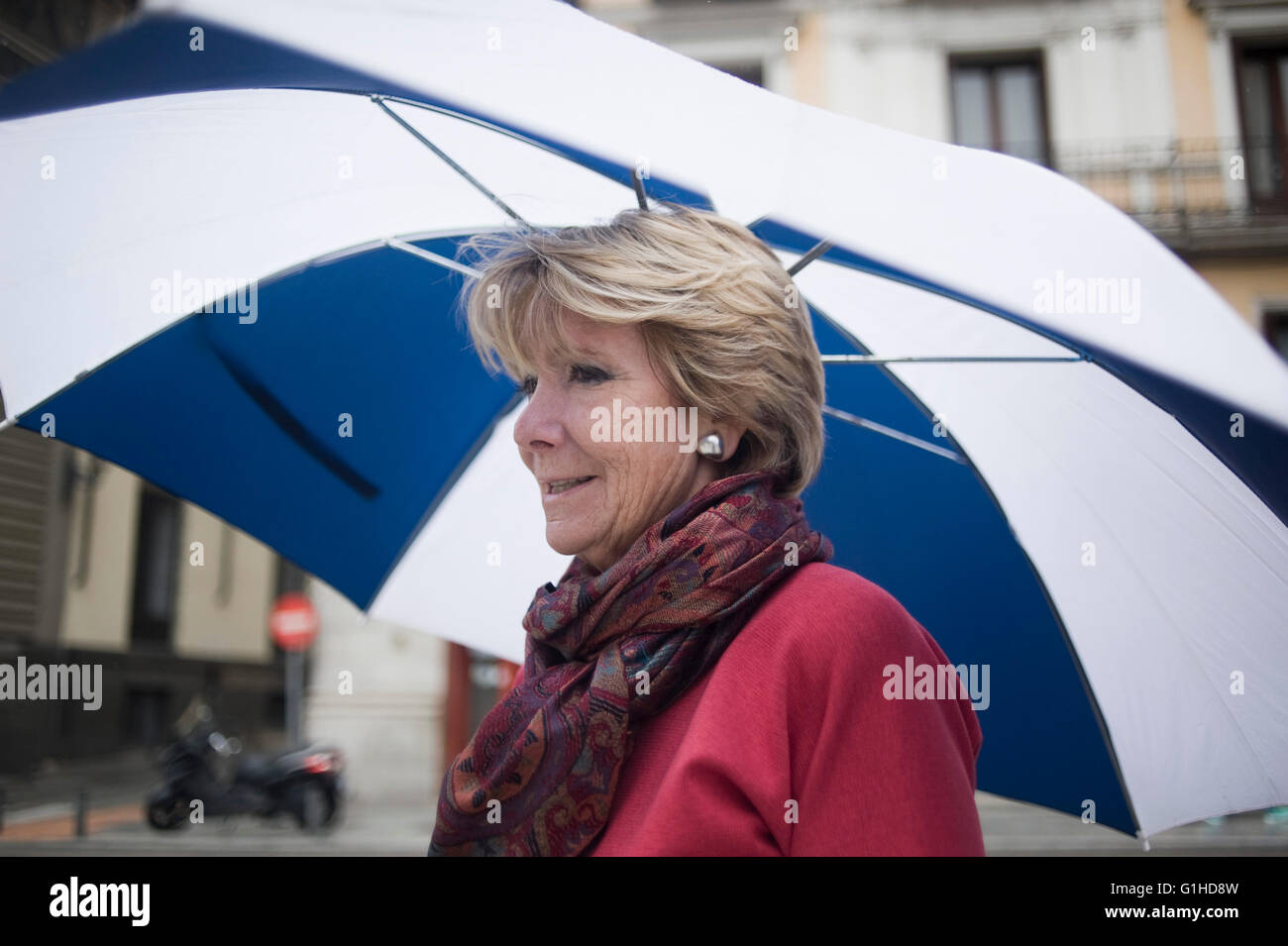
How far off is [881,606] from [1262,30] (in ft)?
10.1

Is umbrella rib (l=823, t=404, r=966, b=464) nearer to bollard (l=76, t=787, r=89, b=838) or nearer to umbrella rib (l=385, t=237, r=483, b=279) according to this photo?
umbrella rib (l=385, t=237, r=483, b=279)

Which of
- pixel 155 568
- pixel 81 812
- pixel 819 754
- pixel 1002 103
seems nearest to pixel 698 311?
pixel 819 754

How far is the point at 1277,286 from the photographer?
3.70m

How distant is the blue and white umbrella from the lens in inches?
64.8

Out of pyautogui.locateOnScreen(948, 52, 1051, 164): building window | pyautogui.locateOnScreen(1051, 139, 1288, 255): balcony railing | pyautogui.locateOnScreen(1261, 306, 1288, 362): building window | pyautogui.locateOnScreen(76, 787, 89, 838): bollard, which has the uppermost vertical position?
pyautogui.locateOnScreen(948, 52, 1051, 164): building window

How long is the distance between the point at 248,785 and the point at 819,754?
10.3 m

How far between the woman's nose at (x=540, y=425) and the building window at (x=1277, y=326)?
9.16 feet

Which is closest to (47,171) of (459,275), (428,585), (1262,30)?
(459,275)

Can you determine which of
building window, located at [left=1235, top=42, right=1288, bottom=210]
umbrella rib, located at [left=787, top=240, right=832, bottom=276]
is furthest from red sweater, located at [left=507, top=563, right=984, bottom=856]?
building window, located at [left=1235, top=42, right=1288, bottom=210]

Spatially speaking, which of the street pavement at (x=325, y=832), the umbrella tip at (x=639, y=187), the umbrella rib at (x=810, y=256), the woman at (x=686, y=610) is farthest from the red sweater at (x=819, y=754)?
the street pavement at (x=325, y=832)

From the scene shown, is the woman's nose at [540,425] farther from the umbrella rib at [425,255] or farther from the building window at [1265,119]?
the building window at [1265,119]

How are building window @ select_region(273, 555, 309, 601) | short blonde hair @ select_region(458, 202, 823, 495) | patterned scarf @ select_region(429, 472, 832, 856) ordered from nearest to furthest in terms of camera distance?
1. patterned scarf @ select_region(429, 472, 832, 856)
2. short blonde hair @ select_region(458, 202, 823, 495)
3. building window @ select_region(273, 555, 309, 601)

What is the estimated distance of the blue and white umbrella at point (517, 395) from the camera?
165cm

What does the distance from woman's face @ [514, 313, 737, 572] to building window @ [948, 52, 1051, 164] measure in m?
6.36
